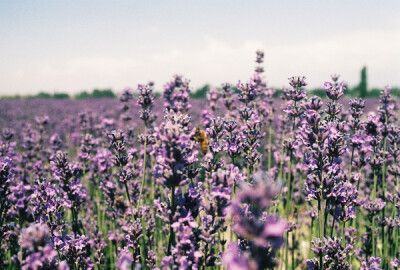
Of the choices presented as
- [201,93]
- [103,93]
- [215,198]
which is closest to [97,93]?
[103,93]

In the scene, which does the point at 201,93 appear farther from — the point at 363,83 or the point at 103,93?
the point at 363,83

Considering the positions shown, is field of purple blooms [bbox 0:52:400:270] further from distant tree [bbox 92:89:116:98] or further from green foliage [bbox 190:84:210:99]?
distant tree [bbox 92:89:116:98]

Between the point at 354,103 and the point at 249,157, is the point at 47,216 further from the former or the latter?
the point at 354,103

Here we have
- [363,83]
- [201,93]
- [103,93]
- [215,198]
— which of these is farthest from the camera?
[103,93]

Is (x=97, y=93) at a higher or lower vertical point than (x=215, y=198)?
higher

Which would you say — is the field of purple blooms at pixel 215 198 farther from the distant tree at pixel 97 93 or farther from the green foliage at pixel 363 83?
the distant tree at pixel 97 93

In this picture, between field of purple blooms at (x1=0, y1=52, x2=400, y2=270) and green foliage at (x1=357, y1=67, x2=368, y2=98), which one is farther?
green foliage at (x1=357, y1=67, x2=368, y2=98)

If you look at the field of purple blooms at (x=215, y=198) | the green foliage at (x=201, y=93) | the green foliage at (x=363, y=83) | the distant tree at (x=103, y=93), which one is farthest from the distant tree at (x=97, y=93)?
the field of purple blooms at (x=215, y=198)

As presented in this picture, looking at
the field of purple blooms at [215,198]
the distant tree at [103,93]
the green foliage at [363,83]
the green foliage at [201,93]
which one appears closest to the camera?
the field of purple blooms at [215,198]

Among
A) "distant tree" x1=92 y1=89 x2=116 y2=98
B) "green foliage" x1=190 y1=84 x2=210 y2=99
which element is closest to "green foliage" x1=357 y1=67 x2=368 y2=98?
"green foliage" x1=190 y1=84 x2=210 y2=99

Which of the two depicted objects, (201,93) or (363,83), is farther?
A: (201,93)

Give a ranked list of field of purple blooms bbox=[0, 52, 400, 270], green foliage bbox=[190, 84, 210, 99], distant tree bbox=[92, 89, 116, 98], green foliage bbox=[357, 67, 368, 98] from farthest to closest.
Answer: distant tree bbox=[92, 89, 116, 98], green foliage bbox=[190, 84, 210, 99], green foliage bbox=[357, 67, 368, 98], field of purple blooms bbox=[0, 52, 400, 270]

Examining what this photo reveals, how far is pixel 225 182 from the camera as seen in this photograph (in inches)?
78.9

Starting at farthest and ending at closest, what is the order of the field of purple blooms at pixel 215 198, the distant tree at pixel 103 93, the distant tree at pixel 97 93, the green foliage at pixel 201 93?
the distant tree at pixel 97 93
the distant tree at pixel 103 93
the green foliage at pixel 201 93
the field of purple blooms at pixel 215 198
